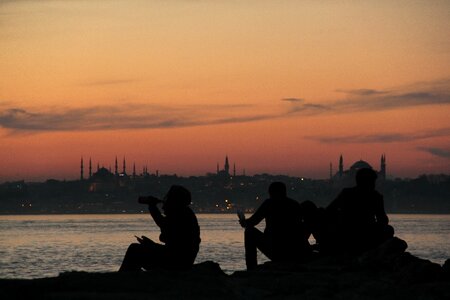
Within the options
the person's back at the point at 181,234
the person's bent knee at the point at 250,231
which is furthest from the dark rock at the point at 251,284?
the person's bent knee at the point at 250,231

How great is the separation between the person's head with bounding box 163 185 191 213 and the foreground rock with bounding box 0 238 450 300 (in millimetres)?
681

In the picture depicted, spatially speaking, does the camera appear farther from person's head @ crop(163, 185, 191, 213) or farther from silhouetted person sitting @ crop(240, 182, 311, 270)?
silhouetted person sitting @ crop(240, 182, 311, 270)

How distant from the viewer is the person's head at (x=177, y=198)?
1091 centimetres

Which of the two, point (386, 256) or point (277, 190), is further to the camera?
point (277, 190)

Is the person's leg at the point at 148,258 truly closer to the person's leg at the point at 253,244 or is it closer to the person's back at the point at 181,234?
the person's back at the point at 181,234

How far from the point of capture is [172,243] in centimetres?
1095

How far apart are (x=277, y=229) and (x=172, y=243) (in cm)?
200

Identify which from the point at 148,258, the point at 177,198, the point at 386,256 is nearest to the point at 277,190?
the point at 386,256

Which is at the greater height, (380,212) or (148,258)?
(380,212)

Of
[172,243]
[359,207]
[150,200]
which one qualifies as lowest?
[172,243]

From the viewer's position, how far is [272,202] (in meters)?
12.7

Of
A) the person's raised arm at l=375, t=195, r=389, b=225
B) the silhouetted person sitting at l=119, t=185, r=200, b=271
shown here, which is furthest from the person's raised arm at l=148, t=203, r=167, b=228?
the person's raised arm at l=375, t=195, r=389, b=225

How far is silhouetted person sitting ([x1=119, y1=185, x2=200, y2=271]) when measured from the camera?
10.9 meters

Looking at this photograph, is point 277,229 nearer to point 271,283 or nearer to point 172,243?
point 172,243
